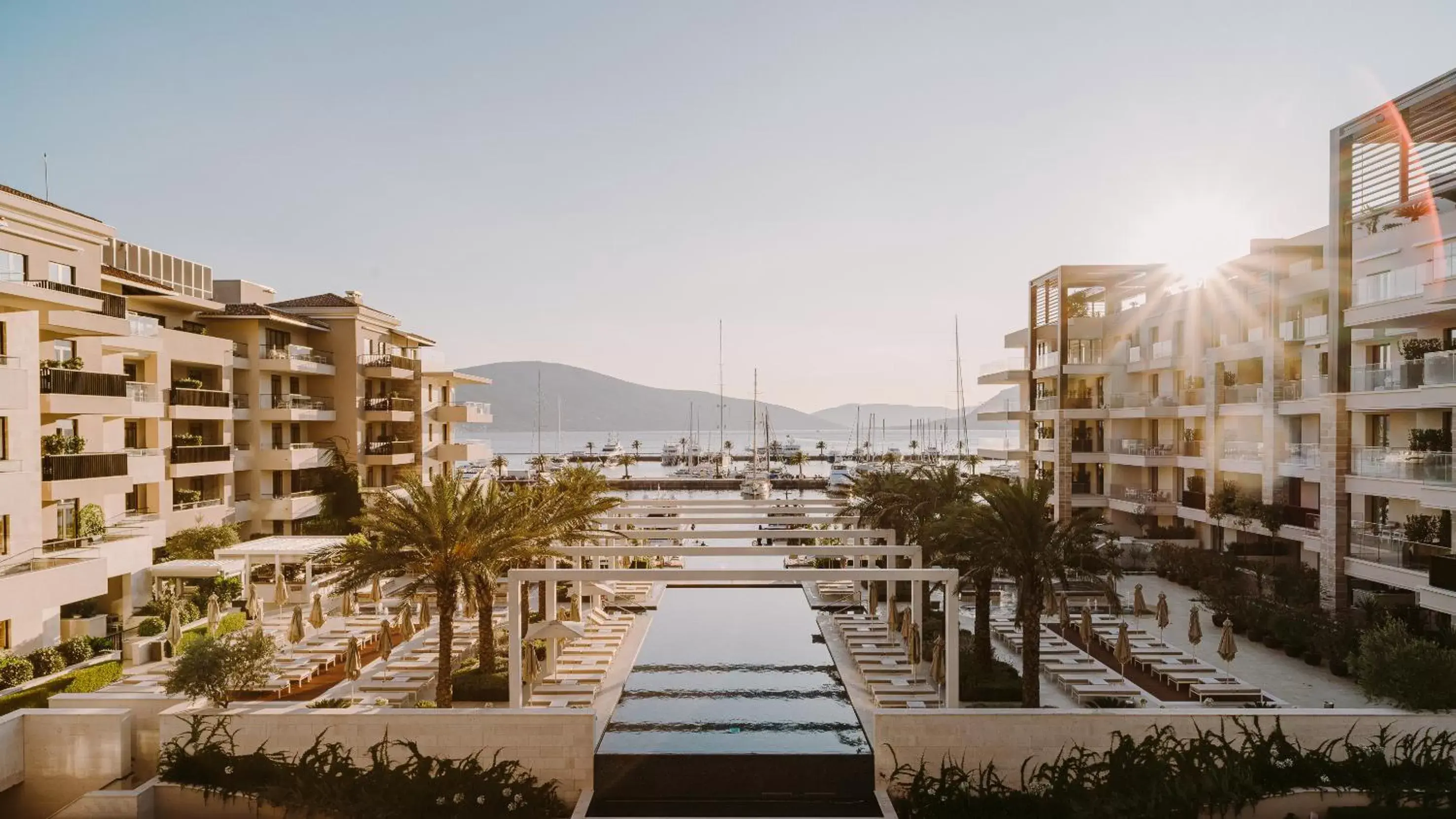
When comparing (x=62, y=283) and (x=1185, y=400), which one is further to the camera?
(x=1185, y=400)

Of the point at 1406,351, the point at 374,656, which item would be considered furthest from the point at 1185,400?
the point at 374,656

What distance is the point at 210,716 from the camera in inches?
549

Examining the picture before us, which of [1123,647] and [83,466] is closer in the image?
[1123,647]

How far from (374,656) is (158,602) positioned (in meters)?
7.13

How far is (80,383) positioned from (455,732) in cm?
1619

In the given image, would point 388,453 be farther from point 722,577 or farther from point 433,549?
point 722,577

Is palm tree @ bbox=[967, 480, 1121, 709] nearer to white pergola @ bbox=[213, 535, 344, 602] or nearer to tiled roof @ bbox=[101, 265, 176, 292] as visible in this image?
white pergola @ bbox=[213, 535, 344, 602]

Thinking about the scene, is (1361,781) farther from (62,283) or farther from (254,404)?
(254,404)

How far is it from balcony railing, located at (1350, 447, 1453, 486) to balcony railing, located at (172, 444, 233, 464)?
119 feet

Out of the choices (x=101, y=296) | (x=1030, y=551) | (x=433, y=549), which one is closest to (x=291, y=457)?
(x=101, y=296)

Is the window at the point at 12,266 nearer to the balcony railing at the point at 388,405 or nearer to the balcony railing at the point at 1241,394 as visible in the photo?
the balcony railing at the point at 388,405

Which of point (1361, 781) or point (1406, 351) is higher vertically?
point (1406, 351)

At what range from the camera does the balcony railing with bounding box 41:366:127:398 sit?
72.0 ft

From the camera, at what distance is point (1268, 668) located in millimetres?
20422
